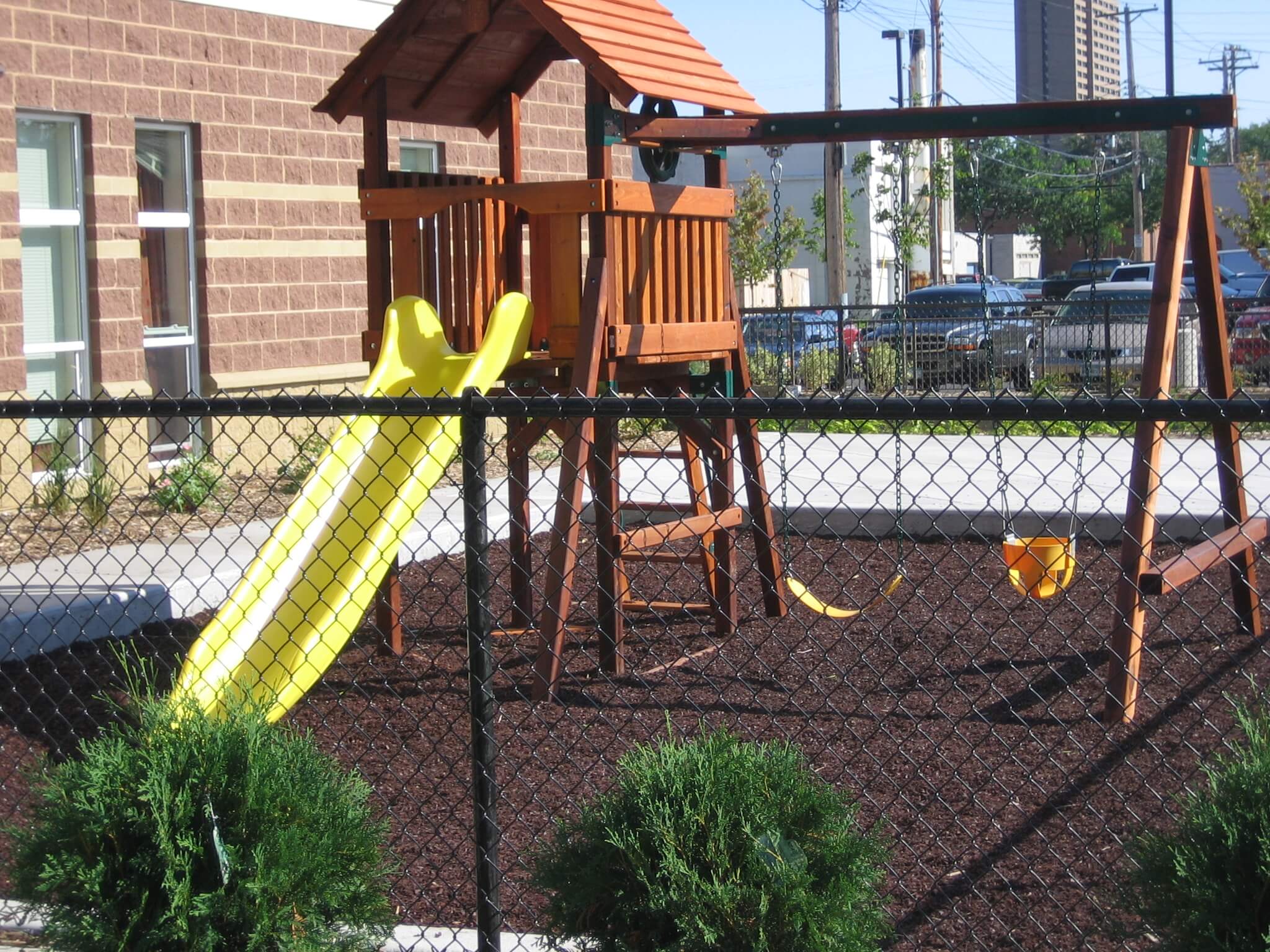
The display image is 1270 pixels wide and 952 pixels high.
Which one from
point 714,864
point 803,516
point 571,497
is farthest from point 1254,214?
point 714,864

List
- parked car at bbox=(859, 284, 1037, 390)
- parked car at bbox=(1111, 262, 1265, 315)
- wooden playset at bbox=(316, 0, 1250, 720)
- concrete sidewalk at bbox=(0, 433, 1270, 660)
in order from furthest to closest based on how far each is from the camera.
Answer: parked car at bbox=(1111, 262, 1265, 315) → parked car at bbox=(859, 284, 1037, 390) → concrete sidewalk at bbox=(0, 433, 1270, 660) → wooden playset at bbox=(316, 0, 1250, 720)

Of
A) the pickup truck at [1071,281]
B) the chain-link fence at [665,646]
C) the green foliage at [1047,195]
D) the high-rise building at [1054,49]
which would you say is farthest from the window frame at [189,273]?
the high-rise building at [1054,49]

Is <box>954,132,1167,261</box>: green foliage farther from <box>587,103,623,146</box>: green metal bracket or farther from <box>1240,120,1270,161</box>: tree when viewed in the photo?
<box>587,103,623,146</box>: green metal bracket

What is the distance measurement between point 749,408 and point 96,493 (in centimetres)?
674

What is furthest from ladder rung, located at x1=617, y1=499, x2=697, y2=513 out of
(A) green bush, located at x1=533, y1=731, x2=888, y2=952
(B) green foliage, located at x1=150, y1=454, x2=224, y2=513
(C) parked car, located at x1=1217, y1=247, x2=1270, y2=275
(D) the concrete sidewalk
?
(C) parked car, located at x1=1217, y1=247, x2=1270, y2=275

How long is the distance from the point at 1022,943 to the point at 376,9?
11.0 m

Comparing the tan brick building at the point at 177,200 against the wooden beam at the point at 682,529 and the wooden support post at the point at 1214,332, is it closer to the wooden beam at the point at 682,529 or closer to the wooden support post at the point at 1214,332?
the wooden beam at the point at 682,529

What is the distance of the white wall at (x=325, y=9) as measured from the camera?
11.4m

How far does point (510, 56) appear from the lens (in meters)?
7.45

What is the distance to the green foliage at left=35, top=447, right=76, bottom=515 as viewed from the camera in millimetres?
8820

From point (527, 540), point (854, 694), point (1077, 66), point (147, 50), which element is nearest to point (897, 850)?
point (854, 694)

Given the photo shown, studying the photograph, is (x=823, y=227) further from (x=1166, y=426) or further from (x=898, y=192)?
(x=1166, y=426)

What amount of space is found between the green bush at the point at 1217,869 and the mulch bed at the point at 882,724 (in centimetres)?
45

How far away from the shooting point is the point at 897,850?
14.3 feet
